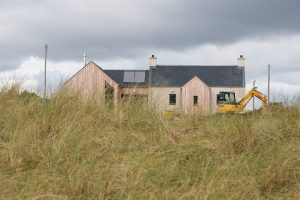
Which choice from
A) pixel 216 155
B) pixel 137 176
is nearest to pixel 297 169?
pixel 216 155

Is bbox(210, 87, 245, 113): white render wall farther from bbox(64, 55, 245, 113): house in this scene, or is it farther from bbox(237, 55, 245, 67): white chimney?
bbox(237, 55, 245, 67): white chimney

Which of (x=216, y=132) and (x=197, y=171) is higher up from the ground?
(x=216, y=132)

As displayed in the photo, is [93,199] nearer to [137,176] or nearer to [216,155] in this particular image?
[137,176]

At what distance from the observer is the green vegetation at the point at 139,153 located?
421 centimetres

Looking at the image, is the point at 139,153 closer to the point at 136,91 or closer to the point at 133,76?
the point at 136,91

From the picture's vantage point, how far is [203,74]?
159ft

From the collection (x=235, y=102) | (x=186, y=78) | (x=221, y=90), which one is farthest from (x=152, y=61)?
(x=235, y=102)

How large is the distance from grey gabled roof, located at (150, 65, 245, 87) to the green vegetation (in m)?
39.5

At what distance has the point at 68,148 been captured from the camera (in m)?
5.23

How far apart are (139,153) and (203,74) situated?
4371cm

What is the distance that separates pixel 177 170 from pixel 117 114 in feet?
7.48

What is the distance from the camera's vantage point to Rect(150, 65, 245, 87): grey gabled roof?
47.0 m

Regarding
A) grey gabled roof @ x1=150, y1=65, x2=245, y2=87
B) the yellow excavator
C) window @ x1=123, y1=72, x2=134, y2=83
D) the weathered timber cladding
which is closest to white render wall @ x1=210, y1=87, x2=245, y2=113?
grey gabled roof @ x1=150, y1=65, x2=245, y2=87

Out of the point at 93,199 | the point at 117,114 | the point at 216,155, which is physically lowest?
the point at 93,199
